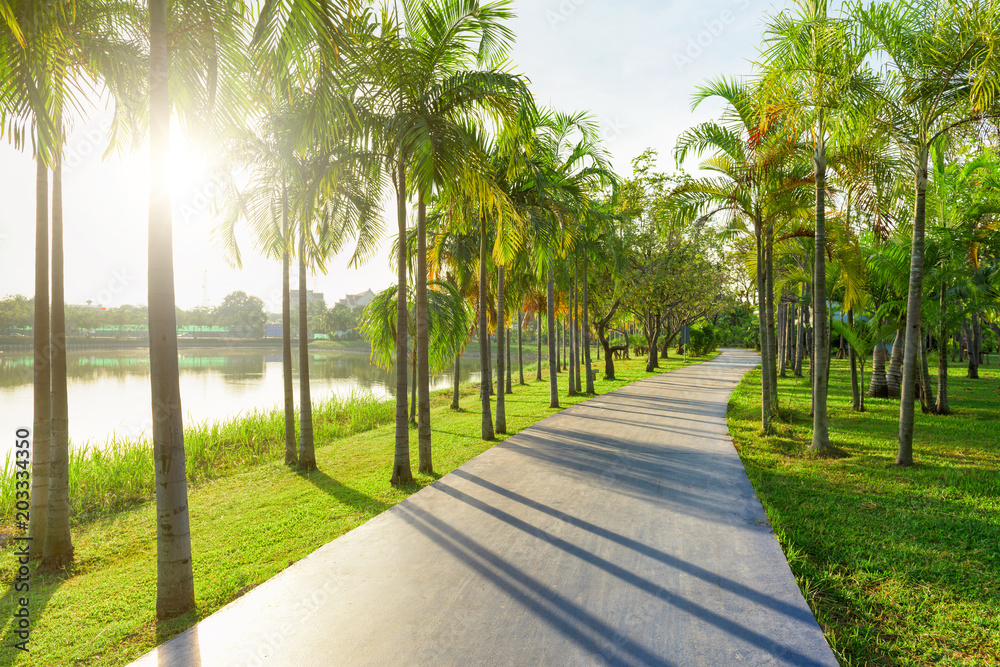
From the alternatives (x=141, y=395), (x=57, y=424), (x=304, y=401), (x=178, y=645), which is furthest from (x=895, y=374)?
(x=141, y=395)

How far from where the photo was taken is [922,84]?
7824mm

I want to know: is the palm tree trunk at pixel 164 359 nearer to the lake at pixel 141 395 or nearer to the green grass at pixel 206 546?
the green grass at pixel 206 546

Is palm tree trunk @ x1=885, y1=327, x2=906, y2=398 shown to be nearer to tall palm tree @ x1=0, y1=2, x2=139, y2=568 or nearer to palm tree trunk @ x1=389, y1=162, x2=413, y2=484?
palm tree trunk @ x1=389, y1=162, x2=413, y2=484

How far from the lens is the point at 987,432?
10812 millimetres

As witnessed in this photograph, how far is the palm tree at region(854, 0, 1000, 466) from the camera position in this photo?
278 inches

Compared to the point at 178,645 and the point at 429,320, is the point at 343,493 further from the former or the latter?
the point at 429,320

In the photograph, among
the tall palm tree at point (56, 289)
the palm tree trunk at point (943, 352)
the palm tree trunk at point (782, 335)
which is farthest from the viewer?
the palm tree trunk at point (782, 335)

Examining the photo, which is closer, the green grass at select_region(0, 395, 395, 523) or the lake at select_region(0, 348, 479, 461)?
the green grass at select_region(0, 395, 395, 523)

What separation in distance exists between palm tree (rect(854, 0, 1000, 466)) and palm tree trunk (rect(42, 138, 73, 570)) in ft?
35.3

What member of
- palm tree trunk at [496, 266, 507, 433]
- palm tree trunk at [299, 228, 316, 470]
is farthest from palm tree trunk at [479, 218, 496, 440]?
palm tree trunk at [299, 228, 316, 470]

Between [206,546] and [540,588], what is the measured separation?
12.5 ft

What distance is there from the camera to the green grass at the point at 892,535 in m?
3.75

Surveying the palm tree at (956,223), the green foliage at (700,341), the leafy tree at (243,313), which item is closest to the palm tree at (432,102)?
the palm tree at (956,223)

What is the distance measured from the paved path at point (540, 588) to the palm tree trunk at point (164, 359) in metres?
0.49
